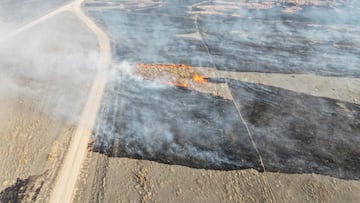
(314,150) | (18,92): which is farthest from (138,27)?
(314,150)

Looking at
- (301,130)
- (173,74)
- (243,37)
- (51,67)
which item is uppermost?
(51,67)

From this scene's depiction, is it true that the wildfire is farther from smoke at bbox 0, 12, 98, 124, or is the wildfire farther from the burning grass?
smoke at bbox 0, 12, 98, 124

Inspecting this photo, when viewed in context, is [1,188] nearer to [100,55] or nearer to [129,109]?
[129,109]

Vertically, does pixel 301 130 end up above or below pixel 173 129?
below

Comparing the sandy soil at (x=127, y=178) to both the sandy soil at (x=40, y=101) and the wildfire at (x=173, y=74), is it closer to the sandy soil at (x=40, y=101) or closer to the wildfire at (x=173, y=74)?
the sandy soil at (x=40, y=101)

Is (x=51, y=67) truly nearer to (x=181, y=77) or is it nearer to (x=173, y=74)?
(x=173, y=74)

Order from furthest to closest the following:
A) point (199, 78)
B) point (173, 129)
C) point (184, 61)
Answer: point (184, 61) → point (199, 78) → point (173, 129)

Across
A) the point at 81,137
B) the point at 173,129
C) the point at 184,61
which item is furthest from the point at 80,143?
the point at 184,61

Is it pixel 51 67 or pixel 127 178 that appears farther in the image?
pixel 51 67
